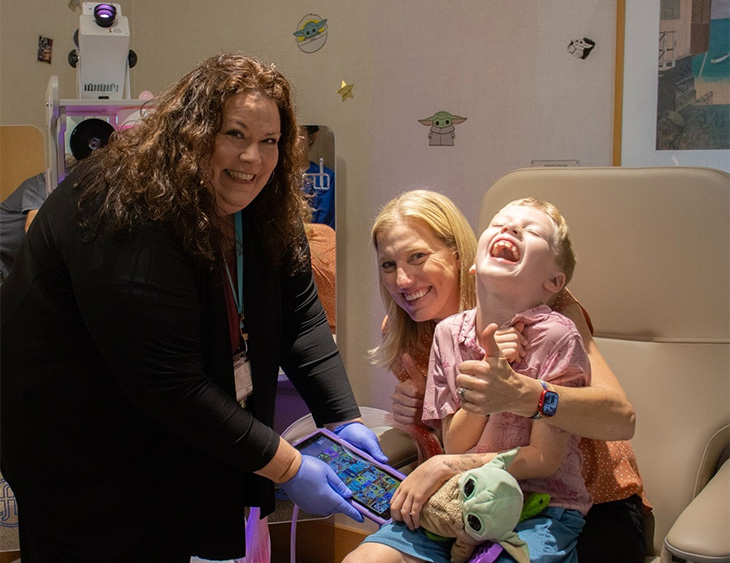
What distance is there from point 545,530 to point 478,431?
21 cm

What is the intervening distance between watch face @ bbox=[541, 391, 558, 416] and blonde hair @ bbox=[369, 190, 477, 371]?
420 mm

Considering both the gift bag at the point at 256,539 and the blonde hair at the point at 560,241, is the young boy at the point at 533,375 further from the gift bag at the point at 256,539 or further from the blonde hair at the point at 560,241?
the gift bag at the point at 256,539

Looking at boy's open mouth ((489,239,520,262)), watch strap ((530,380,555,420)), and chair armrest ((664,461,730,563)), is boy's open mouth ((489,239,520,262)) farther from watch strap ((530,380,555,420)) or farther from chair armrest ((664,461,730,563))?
chair armrest ((664,461,730,563))

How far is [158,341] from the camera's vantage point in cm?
120

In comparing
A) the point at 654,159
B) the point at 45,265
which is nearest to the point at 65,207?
the point at 45,265

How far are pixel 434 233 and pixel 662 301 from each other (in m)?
0.52

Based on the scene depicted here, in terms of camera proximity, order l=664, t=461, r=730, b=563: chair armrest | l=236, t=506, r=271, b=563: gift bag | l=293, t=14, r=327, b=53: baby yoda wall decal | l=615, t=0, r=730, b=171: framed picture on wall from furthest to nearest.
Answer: l=293, t=14, r=327, b=53: baby yoda wall decal < l=615, t=0, r=730, b=171: framed picture on wall < l=236, t=506, r=271, b=563: gift bag < l=664, t=461, r=730, b=563: chair armrest

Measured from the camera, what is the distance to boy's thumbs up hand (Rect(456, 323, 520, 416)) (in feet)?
3.98

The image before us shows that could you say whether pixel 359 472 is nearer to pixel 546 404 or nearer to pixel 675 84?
pixel 546 404

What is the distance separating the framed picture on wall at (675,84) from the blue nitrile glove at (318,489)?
1231 mm

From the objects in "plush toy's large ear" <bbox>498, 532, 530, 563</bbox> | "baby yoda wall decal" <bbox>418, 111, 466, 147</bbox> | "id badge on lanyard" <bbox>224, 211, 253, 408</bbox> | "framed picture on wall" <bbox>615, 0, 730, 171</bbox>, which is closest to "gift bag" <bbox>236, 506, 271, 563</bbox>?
"id badge on lanyard" <bbox>224, 211, 253, 408</bbox>

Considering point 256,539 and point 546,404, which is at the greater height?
point 546,404

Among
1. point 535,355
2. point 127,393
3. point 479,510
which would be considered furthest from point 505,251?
point 127,393

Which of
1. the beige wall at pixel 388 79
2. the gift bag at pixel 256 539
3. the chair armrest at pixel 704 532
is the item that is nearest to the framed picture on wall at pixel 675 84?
the beige wall at pixel 388 79
